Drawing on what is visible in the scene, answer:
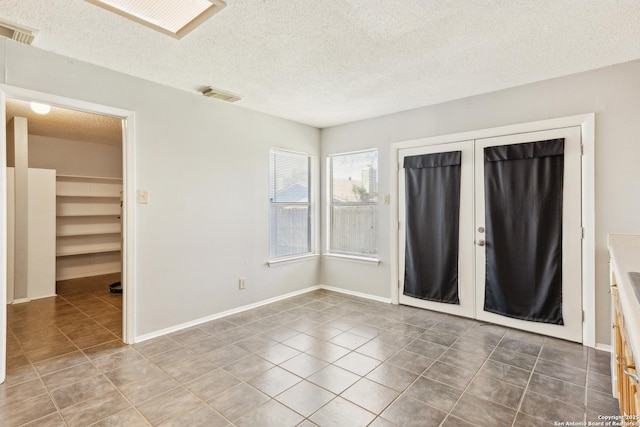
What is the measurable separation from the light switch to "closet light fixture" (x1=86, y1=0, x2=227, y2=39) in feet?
4.92

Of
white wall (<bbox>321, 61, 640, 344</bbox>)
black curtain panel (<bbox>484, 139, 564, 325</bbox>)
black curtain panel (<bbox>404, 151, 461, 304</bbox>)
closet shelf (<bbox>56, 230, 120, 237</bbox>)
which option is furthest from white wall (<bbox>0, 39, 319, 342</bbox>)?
closet shelf (<bbox>56, 230, 120, 237</bbox>)

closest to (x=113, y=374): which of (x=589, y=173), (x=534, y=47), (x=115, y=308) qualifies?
(x=115, y=308)

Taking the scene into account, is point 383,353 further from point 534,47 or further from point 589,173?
point 534,47

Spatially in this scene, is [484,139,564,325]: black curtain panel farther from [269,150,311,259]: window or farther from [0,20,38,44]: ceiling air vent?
[0,20,38,44]: ceiling air vent

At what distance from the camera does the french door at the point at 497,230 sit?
3051mm

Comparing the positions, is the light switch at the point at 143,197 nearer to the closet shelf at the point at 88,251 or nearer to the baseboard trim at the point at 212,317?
the baseboard trim at the point at 212,317

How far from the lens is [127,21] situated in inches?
83.9

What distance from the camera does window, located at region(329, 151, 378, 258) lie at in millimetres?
4500

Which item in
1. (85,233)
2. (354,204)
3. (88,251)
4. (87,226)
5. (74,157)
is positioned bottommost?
(88,251)

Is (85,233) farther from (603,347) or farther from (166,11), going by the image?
(603,347)

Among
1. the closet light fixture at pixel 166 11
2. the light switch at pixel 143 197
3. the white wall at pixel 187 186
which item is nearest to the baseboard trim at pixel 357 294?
the white wall at pixel 187 186

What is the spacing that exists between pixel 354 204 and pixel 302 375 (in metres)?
2.71

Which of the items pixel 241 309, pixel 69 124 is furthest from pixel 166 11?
pixel 69 124

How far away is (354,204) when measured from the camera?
4.70 metres
